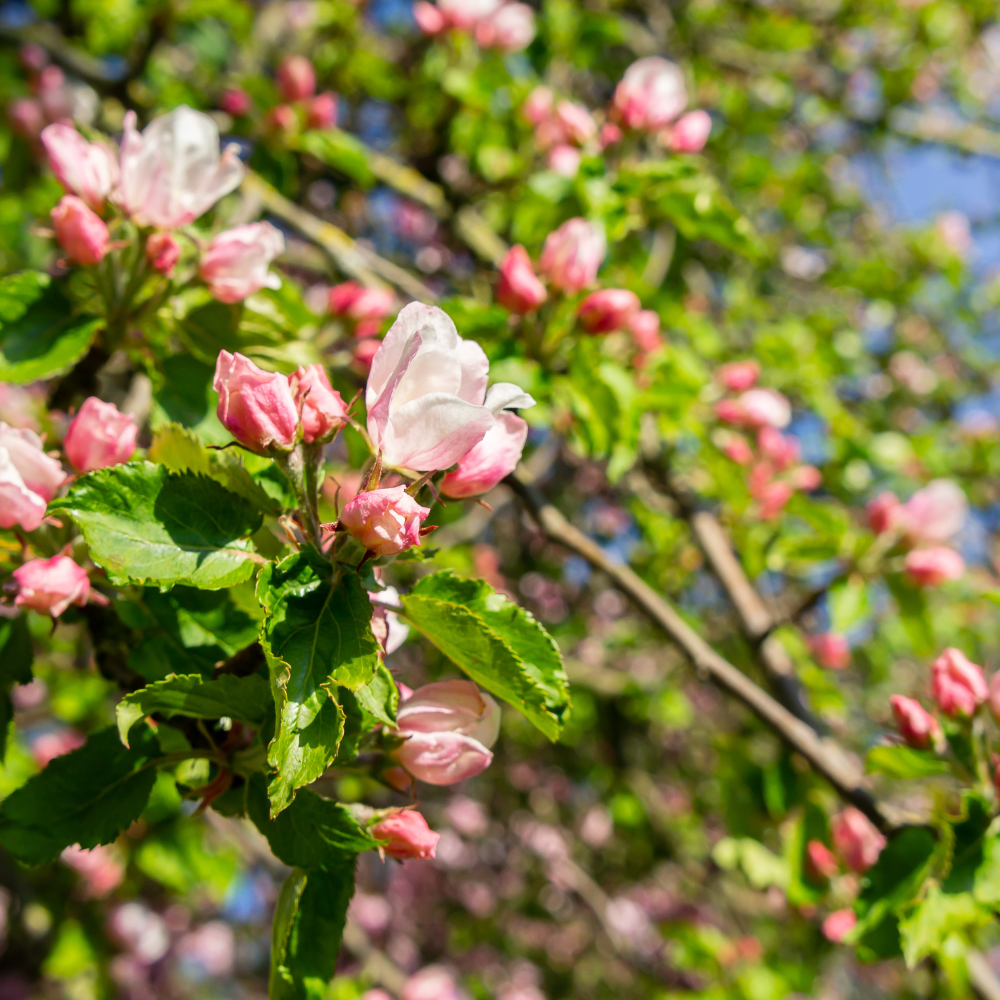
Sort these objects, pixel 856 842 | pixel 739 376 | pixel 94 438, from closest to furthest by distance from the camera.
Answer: pixel 94 438
pixel 856 842
pixel 739 376

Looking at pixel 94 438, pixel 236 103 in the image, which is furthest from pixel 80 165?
pixel 236 103

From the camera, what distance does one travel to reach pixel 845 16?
329cm

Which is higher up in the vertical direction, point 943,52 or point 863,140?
point 943,52

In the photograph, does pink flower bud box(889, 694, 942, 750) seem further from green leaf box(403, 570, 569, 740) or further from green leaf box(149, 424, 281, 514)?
green leaf box(149, 424, 281, 514)

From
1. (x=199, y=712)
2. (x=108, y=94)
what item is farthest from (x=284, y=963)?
(x=108, y=94)

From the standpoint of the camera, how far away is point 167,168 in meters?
0.95

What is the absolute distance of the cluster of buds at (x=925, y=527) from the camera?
152 cm

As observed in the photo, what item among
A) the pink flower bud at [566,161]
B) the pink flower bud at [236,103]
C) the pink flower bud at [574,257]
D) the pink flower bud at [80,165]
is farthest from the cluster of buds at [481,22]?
the pink flower bud at [80,165]

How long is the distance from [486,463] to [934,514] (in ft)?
4.01

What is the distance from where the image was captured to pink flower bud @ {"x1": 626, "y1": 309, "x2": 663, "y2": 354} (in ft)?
4.82

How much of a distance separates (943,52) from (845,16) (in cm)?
65

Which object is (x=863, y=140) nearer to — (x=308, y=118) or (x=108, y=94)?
(x=308, y=118)

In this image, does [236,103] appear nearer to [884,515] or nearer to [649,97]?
[649,97]

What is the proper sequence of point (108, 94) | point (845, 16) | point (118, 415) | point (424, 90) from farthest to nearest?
point (845, 16), point (424, 90), point (108, 94), point (118, 415)
